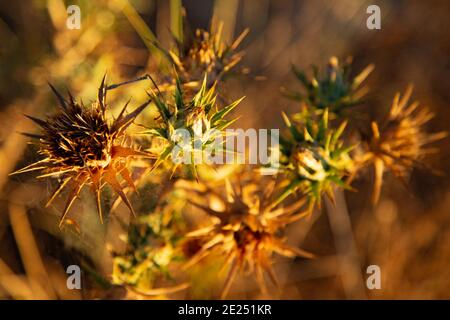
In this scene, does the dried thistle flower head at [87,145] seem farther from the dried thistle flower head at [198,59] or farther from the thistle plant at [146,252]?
the thistle plant at [146,252]

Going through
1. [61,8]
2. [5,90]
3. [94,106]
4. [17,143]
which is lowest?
[94,106]

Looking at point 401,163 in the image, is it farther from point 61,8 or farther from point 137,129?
point 61,8

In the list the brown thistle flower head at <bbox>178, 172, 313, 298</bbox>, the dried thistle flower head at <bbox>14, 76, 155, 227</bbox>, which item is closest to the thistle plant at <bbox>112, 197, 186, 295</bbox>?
the brown thistle flower head at <bbox>178, 172, 313, 298</bbox>

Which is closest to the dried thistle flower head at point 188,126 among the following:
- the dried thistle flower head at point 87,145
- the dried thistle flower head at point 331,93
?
the dried thistle flower head at point 87,145

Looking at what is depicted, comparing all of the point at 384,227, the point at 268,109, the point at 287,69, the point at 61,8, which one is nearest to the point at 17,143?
the point at 61,8

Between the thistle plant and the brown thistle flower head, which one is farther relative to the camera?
the thistle plant

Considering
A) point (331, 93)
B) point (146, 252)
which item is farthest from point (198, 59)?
point (146, 252)

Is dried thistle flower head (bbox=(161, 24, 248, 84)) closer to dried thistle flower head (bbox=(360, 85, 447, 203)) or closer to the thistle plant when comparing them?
the thistle plant
